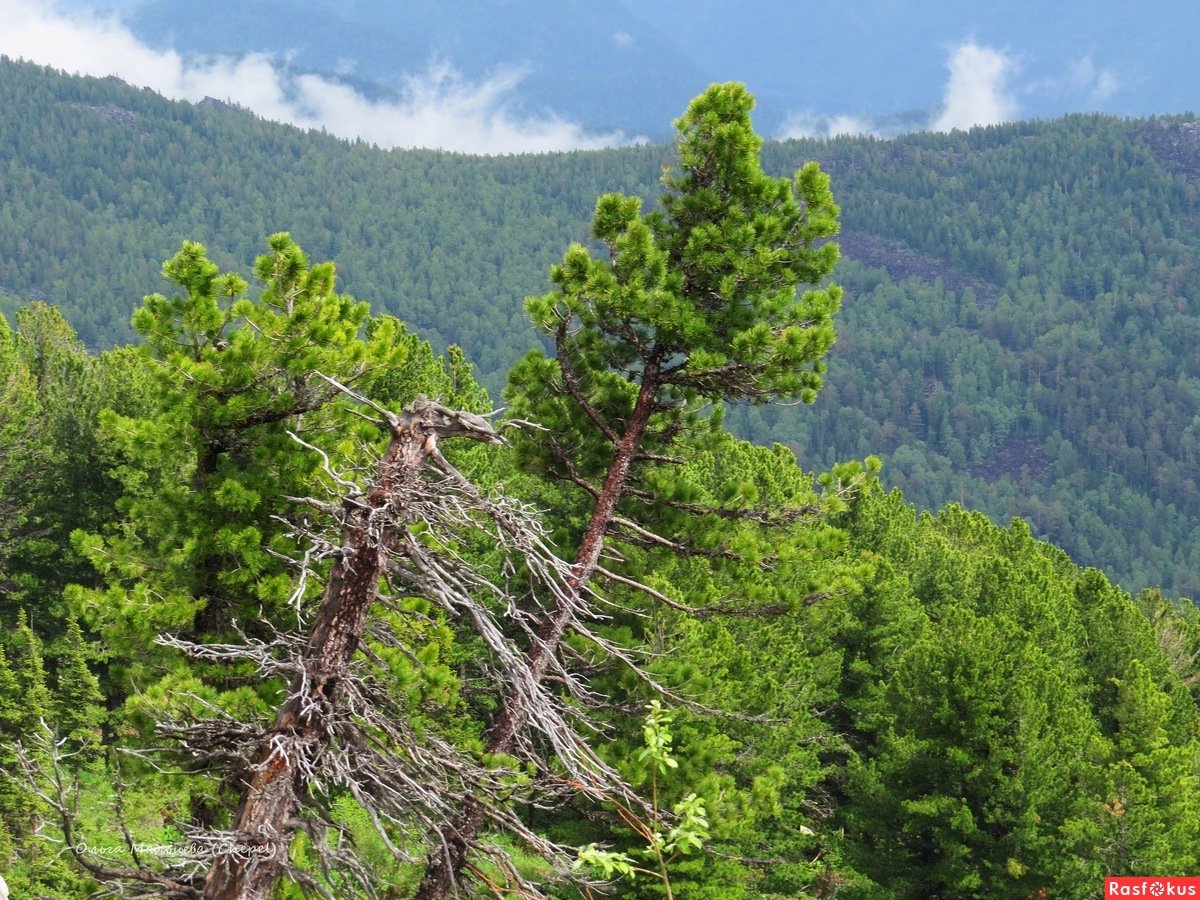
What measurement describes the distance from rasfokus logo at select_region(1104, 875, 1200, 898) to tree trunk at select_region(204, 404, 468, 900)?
20935mm

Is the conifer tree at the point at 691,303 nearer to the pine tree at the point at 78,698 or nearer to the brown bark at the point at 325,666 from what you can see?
the brown bark at the point at 325,666

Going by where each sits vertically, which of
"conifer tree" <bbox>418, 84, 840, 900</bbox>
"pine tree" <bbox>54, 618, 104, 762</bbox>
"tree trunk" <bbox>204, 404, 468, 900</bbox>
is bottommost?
"pine tree" <bbox>54, 618, 104, 762</bbox>

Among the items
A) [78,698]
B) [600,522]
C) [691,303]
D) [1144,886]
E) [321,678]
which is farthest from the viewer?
[78,698]

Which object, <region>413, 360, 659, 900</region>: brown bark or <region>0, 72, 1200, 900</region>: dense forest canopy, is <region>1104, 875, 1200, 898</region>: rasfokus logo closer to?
<region>0, 72, 1200, 900</region>: dense forest canopy

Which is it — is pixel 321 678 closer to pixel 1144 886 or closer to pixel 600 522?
pixel 600 522

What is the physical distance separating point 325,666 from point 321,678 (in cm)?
7

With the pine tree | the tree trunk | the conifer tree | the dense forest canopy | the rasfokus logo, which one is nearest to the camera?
the tree trunk

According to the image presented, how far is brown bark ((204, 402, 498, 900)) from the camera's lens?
6148 mm

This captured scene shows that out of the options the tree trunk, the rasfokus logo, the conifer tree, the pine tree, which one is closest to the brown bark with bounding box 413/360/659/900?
the conifer tree

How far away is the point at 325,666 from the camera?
6.42 m

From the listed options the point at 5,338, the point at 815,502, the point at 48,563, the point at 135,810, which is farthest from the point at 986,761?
the point at 5,338

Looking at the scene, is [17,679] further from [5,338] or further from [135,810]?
[5,338]

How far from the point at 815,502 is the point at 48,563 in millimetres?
23905

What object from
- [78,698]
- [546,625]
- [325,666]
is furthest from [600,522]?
[78,698]
